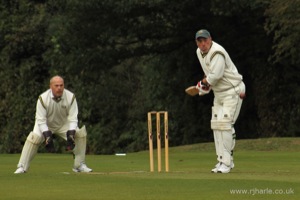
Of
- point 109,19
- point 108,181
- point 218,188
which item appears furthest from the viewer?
point 109,19

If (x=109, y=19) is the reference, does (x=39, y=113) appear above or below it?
below

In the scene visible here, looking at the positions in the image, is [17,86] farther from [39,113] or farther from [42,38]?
[39,113]

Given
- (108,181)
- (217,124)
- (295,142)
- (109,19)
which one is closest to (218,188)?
(108,181)

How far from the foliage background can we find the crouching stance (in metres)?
18.8

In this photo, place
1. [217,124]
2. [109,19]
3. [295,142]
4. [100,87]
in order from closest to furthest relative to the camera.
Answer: [217,124], [295,142], [109,19], [100,87]

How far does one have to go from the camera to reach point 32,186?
1755cm

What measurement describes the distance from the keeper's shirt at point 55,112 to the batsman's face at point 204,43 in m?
2.84

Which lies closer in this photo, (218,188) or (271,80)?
(218,188)

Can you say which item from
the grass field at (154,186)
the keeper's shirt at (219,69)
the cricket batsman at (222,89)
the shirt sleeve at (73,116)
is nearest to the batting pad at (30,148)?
the shirt sleeve at (73,116)

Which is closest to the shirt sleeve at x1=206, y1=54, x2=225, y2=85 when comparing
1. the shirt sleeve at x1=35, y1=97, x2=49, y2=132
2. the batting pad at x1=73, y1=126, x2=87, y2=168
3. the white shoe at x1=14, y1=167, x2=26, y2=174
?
the batting pad at x1=73, y1=126, x2=87, y2=168

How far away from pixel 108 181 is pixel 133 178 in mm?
769

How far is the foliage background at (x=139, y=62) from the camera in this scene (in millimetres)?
43688

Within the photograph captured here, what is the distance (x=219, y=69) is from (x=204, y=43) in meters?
0.51

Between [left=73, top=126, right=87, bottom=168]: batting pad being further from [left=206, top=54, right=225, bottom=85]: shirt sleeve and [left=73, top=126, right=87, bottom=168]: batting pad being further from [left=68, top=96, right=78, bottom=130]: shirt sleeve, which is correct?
[left=206, top=54, right=225, bottom=85]: shirt sleeve
